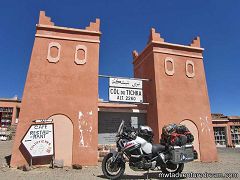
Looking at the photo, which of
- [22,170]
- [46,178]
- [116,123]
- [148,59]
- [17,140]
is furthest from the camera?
[148,59]

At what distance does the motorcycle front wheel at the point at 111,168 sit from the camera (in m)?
6.84

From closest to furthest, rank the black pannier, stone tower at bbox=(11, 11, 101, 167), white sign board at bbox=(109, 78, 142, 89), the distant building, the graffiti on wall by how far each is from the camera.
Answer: the black pannier
stone tower at bbox=(11, 11, 101, 167)
the graffiti on wall
white sign board at bbox=(109, 78, 142, 89)
the distant building

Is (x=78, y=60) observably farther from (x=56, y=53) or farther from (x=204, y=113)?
(x=204, y=113)

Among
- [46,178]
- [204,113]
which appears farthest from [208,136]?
[46,178]

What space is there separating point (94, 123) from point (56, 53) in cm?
356

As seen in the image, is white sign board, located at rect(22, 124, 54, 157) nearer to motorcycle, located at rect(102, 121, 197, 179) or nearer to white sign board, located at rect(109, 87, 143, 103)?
white sign board, located at rect(109, 87, 143, 103)

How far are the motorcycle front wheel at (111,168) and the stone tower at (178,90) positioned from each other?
4831 millimetres

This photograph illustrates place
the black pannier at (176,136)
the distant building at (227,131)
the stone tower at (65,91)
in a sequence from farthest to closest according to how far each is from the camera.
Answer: the distant building at (227,131) < the stone tower at (65,91) < the black pannier at (176,136)

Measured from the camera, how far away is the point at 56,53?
35.7 feet

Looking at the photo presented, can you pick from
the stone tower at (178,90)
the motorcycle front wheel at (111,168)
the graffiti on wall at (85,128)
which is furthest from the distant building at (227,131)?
the motorcycle front wheel at (111,168)

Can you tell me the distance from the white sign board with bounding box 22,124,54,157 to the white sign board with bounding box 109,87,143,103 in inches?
135

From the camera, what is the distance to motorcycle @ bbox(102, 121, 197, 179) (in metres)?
6.87

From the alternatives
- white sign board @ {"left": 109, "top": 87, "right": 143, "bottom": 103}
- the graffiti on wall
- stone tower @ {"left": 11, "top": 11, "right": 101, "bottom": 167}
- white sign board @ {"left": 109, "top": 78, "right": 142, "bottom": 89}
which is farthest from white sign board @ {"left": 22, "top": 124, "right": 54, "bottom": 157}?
white sign board @ {"left": 109, "top": 78, "right": 142, "bottom": 89}

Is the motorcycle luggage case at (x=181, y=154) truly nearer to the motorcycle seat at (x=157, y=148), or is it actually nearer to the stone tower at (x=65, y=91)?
the motorcycle seat at (x=157, y=148)
